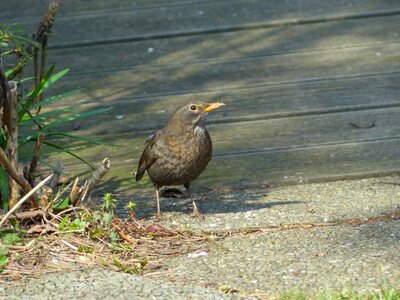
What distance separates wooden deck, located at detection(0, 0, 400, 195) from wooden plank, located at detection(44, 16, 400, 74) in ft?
0.05

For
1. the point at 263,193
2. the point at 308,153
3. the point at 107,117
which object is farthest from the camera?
the point at 107,117

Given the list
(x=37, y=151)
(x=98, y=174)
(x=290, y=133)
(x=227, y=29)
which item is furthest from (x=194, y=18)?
(x=98, y=174)

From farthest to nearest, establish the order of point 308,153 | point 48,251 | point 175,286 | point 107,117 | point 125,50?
1. point 125,50
2. point 107,117
3. point 308,153
4. point 48,251
5. point 175,286

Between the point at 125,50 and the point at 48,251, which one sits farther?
the point at 125,50

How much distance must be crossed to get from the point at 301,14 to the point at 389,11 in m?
0.72

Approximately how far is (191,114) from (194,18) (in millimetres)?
3017

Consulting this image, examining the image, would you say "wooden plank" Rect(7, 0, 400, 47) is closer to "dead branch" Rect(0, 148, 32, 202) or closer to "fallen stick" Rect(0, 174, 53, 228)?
"dead branch" Rect(0, 148, 32, 202)

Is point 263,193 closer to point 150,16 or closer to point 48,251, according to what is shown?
point 48,251

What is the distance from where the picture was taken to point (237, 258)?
14.5 ft

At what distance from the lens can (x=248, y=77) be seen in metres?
7.18

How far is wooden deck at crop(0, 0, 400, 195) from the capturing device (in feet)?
19.4

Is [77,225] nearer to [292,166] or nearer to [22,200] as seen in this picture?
[22,200]

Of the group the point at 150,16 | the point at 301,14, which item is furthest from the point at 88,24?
the point at 301,14

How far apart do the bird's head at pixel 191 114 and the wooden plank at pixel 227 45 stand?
2.00 metres
